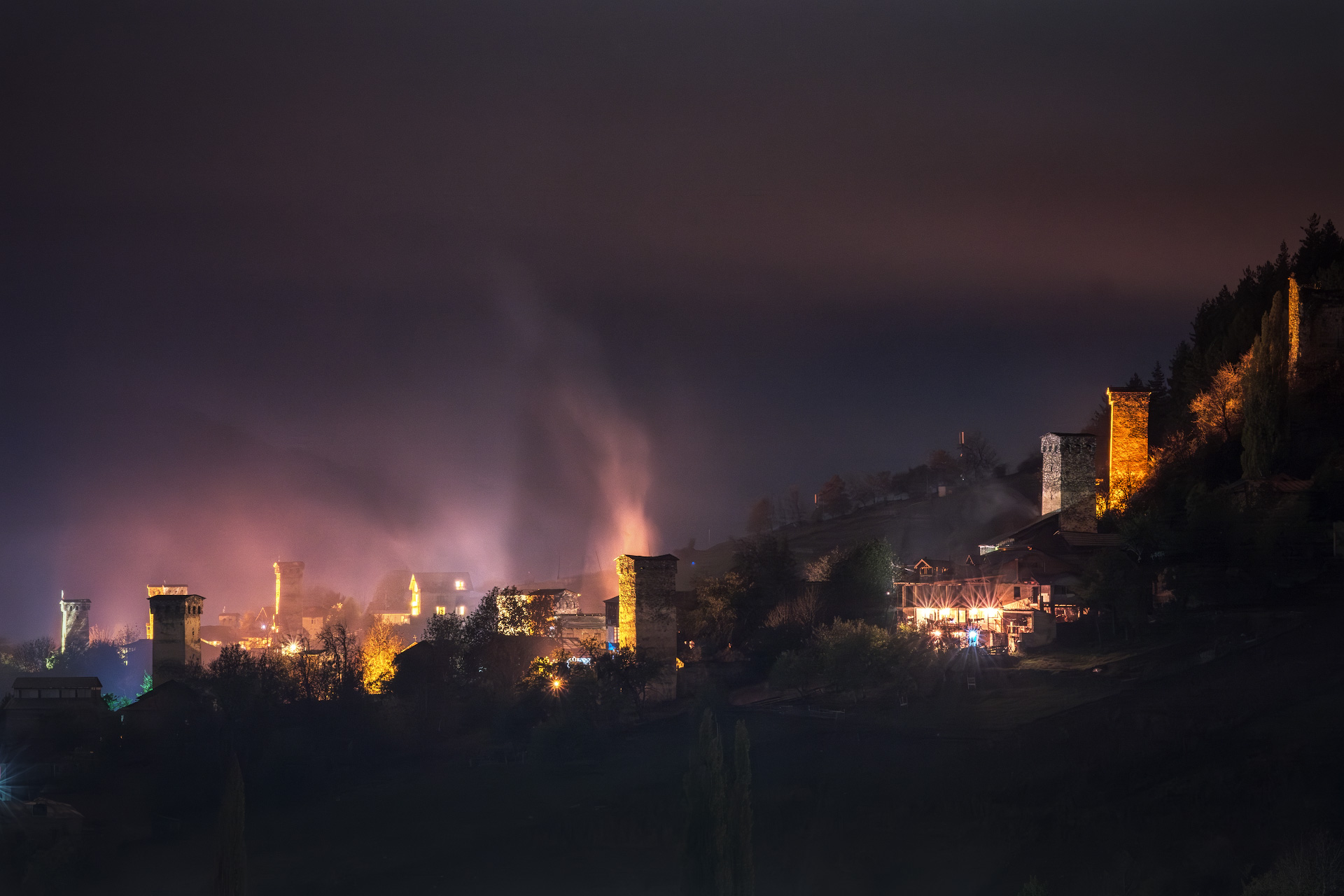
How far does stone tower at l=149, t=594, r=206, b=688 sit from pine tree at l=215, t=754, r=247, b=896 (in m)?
29.0

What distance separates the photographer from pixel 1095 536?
173 ft

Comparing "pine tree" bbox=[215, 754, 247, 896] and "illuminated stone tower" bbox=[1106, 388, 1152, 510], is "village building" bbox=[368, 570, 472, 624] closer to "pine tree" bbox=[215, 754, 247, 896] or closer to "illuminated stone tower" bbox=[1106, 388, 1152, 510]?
"illuminated stone tower" bbox=[1106, 388, 1152, 510]

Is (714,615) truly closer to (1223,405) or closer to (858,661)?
(858,661)

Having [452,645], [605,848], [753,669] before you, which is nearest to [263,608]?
[452,645]

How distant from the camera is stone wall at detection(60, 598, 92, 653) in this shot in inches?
3824

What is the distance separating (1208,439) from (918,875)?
84.3 ft

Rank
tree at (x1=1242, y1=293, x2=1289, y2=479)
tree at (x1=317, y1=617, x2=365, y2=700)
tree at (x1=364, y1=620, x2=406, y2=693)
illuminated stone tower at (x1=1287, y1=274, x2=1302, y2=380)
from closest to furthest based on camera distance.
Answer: tree at (x1=1242, y1=293, x2=1289, y2=479), illuminated stone tower at (x1=1287, y1=274, x2=1302, y2=380), tree at (x1=317, y1=617, x2=365, y2=700), tree at (x1=364, y1=620, x2=406, y2=693)

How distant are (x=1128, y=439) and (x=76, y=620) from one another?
80034 mm

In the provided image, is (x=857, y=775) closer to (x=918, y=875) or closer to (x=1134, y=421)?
(x=918, y=875)

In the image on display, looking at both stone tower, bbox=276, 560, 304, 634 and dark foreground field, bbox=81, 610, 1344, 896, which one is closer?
dark foreground field, bbox=81, 610, 1344, 896

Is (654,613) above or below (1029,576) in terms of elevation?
below

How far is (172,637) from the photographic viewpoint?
6450 centimetres

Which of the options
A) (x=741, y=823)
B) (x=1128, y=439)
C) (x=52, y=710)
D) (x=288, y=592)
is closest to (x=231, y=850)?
(x=741, y=823)

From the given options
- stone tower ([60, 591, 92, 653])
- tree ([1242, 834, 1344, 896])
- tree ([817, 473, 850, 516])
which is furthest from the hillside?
stone tower ([60, 591, 92, 653])
